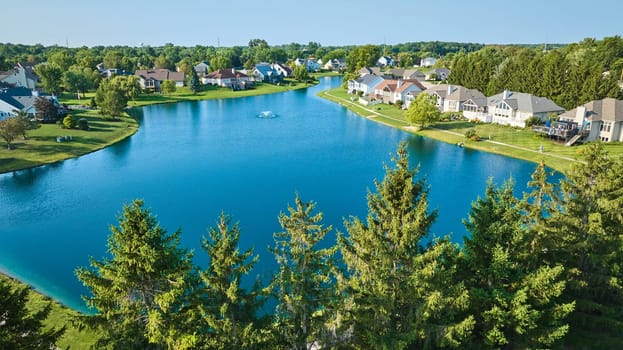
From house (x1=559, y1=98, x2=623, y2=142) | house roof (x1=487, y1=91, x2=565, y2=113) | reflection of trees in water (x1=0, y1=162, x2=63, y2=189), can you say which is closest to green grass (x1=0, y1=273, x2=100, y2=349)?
reflection of trees in water (x1=0, y1=162, x2=63, y2=189)

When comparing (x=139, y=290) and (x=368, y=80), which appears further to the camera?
(x=368, y=80)

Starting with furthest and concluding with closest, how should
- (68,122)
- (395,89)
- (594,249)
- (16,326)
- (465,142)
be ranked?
(395,89)
(68,122)
(465,142)
(594,249)
(16,326)


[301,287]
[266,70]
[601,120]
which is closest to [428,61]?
[266,70]

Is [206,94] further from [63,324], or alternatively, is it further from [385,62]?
[385,62]

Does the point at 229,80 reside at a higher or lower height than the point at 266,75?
lower

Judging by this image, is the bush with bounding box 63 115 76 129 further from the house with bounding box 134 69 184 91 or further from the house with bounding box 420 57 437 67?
the house with bounding box 420 57 437 67

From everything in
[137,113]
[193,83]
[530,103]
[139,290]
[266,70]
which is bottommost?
[139,290]

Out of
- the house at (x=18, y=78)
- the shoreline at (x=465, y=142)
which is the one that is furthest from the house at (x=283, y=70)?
the house at (x=18, y=78)

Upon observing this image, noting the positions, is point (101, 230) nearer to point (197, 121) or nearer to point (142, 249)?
point (142, 249)
